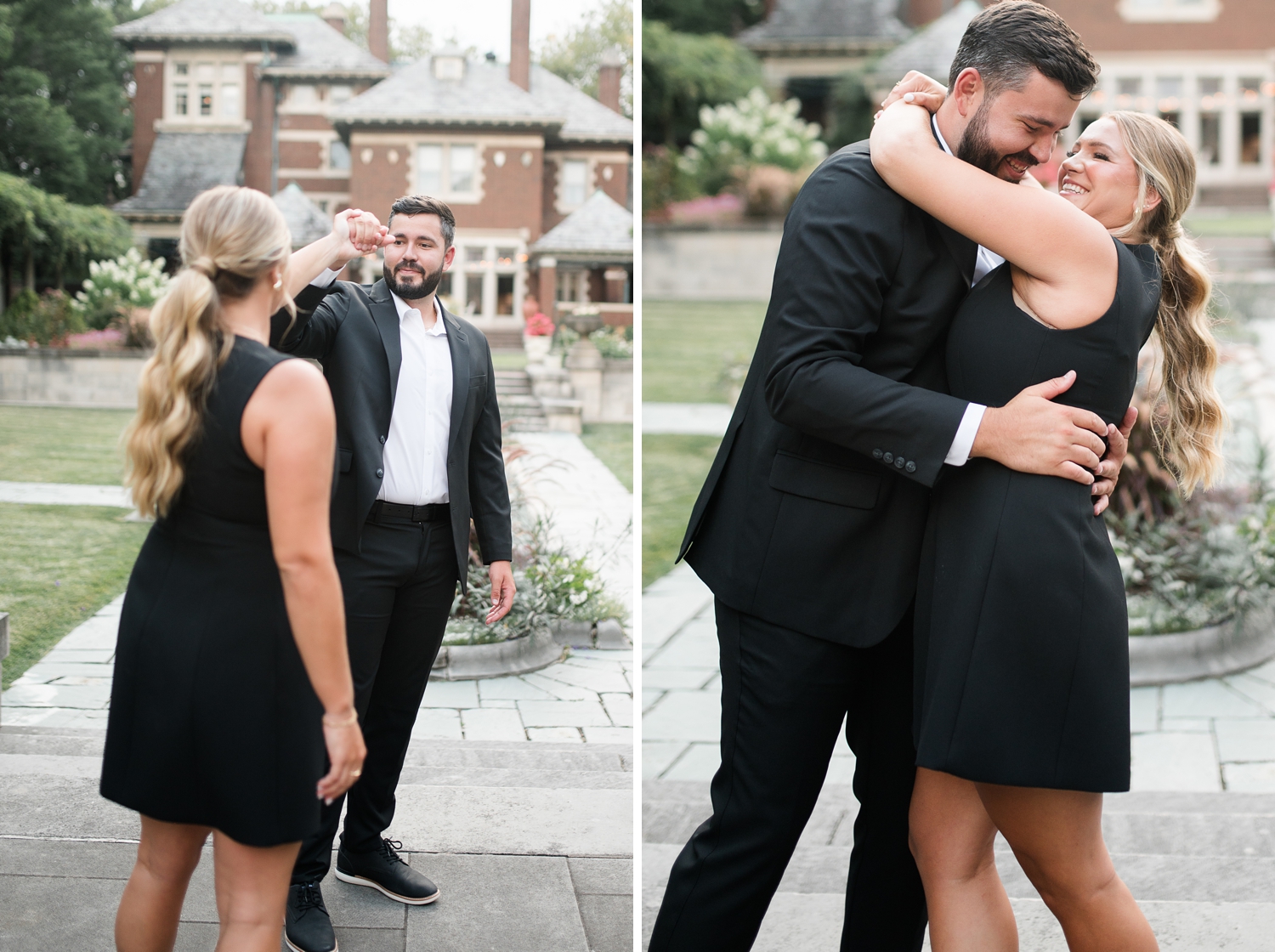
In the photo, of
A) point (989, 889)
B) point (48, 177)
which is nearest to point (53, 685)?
point (48, 177)

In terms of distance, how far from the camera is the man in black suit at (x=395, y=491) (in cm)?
291

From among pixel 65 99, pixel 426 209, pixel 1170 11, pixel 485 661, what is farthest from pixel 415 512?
pixel 1170 11

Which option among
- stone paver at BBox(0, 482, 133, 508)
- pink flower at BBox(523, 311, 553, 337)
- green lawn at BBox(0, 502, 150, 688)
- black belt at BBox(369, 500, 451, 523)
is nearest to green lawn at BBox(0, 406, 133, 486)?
stone paver at BBox(0, 482, 133, 508)

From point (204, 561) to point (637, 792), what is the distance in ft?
4.09

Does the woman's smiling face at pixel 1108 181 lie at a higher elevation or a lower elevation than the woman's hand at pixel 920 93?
lower

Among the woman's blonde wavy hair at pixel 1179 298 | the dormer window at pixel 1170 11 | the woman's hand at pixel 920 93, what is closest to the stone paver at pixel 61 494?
the woman's hand at pixel 920 93

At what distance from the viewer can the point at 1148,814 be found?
151 inches

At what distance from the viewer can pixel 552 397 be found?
7016mm

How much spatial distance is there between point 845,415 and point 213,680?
1180 mm

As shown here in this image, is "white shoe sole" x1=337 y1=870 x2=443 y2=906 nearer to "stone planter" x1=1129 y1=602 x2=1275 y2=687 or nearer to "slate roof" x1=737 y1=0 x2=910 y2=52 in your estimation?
"stone planter" x1=1129 y1=602 x2=1275 y2=687

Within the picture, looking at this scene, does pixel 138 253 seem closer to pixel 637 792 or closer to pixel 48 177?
pixel 48 177

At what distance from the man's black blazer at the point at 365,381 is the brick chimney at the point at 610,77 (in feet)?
12.1

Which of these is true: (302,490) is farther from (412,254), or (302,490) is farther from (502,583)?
(502,583)

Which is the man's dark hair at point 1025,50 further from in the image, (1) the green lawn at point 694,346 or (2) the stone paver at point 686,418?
(1) the green lawn at point 694,346
